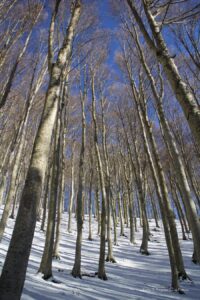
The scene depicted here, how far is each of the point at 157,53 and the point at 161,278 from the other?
6.02 meters

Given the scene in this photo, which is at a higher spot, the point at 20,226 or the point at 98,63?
the point at 98,63

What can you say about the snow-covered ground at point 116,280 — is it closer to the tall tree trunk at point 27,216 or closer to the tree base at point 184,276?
the tree base at point 184,276

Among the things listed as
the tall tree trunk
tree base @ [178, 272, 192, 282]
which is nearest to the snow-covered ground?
tree base @ [178, 272, 192, 282]

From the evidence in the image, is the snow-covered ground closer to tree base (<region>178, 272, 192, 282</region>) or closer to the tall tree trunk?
tree base (<region>178, 272, 192, 282</region>)

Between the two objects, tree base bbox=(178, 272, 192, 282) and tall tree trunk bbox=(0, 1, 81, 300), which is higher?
tall tree trunk bbox=(0, 1, 81, 300)

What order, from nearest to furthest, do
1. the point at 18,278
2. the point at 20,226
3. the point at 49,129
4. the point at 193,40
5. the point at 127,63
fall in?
1. the point at 18,278
2. the point at 20,226
3. the point at 49,129
4. the point at 193,40
5. the point at 127,63

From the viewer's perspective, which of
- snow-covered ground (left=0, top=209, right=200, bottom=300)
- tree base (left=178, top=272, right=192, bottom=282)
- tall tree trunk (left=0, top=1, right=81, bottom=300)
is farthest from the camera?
tree base (left=178, top=272, right=192, bottom=282)

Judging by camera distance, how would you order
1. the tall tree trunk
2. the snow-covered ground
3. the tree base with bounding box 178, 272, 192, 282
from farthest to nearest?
the tree base with bounding box 178, 272, 192, 282
the snow-covered ground
the tall tree trunk

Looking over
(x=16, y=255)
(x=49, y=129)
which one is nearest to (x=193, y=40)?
(x=49, y=129)

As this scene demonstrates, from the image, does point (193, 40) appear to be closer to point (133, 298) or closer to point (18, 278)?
point (133, 298)

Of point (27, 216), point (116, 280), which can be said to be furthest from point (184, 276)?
point (27, 216)

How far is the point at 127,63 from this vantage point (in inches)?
365

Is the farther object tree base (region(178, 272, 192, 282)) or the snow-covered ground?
tree base (region(178, 272, 192, 282))

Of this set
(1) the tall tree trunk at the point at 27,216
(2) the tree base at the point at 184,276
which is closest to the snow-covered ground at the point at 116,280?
(2) the tree base at the point at 184,276
